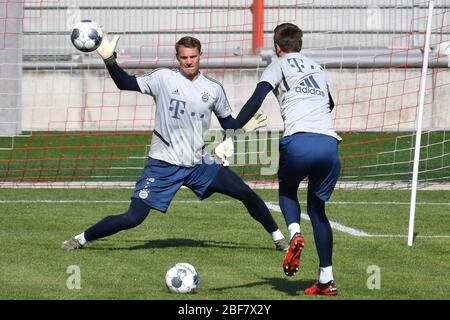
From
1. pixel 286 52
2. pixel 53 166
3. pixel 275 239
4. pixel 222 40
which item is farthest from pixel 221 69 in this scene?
pixel 286 52

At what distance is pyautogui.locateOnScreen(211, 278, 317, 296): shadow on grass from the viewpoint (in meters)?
9.08

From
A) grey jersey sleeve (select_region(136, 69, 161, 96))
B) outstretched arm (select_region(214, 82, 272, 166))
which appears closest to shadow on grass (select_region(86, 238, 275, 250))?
outstretched arm (select_region(214, 82, 272, 166))

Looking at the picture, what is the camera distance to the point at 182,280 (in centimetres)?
884

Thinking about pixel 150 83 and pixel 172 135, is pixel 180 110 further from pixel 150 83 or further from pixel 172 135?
pixel 150 83

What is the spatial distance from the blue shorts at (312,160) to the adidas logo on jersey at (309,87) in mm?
355

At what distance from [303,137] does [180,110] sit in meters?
2.19

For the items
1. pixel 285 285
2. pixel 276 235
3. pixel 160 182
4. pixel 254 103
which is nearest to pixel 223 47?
pixel 276 235

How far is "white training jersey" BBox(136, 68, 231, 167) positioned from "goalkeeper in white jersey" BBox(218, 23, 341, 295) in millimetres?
1721

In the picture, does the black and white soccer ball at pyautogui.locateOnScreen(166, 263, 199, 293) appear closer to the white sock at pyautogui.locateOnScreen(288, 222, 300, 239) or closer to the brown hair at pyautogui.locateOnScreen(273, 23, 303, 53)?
the white sock at pyautogui.locateOnScreen(288, 222, 300, 239)

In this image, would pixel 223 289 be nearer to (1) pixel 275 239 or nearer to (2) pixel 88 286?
(2) pixel 88 286

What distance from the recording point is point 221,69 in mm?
22750

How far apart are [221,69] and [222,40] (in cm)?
244

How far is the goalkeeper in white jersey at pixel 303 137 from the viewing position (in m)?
8.73
